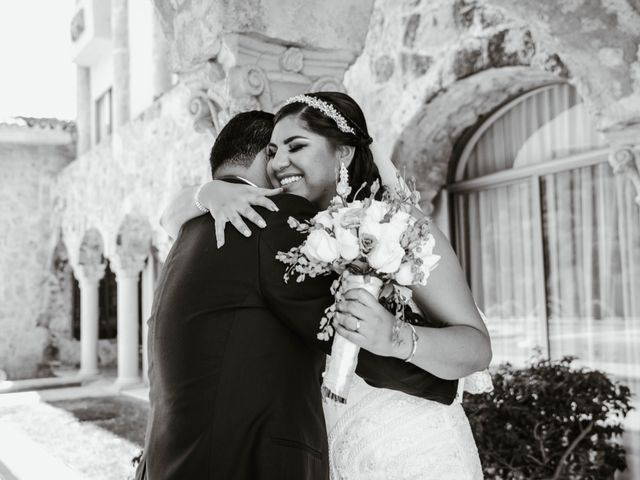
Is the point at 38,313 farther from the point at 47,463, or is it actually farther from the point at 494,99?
the point at 494,99

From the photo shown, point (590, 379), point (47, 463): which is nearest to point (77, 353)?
point (47, 463)

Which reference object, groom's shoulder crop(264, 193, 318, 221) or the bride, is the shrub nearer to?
A: the bride

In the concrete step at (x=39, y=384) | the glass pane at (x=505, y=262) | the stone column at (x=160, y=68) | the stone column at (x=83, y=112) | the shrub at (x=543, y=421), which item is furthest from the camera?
the stone column at (x=83, y=112)

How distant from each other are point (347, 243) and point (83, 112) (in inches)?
607

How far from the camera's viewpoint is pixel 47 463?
212 inches

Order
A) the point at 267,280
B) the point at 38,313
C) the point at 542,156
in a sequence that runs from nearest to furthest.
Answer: the point at 267,280 → the point at 542,156 → the point at 38,313

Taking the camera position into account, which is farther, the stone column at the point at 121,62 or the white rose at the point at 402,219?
the stone column at the point at 121,62

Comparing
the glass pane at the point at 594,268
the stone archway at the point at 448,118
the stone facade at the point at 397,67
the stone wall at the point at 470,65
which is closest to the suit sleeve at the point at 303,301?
the stone facade at the point at 397,67

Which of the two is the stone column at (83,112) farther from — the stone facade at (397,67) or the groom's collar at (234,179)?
the groom's collar at (234,179)

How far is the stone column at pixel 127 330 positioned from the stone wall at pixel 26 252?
14.0 feet

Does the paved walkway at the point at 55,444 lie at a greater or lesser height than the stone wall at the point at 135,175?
lesser

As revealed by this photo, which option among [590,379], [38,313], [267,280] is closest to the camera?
[267,280]

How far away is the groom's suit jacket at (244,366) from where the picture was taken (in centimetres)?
148

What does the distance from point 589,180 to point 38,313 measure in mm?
14121
